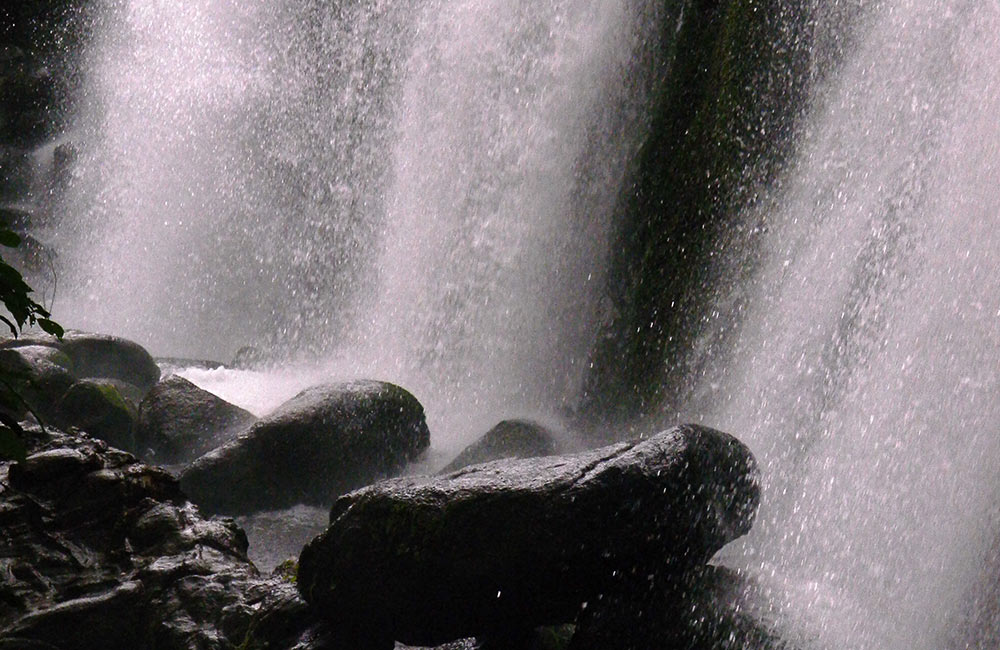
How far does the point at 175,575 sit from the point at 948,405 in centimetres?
468

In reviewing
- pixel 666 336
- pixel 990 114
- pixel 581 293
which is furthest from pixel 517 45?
pixel 990 114

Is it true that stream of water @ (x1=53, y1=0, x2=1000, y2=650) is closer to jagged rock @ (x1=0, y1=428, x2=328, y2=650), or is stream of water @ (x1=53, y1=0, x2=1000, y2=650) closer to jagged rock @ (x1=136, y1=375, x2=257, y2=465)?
jagged rock @ (x1=136, y1=375, x2=257, y2=465)

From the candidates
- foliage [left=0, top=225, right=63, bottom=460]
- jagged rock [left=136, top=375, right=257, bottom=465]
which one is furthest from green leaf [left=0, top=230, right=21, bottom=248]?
jagged rock [left=136, top=375, right=257, bottom=465]

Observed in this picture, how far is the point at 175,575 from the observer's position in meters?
4.96

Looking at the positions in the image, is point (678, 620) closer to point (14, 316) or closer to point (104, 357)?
point (14, 316)

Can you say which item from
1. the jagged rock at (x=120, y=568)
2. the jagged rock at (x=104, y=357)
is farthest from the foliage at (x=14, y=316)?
the jagged rock at (x=104, y=357)

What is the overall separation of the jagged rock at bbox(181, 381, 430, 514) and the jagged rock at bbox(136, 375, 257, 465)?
75 cm

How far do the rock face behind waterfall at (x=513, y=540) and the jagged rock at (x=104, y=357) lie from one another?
224 inches

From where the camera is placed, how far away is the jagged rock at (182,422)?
26.6ft

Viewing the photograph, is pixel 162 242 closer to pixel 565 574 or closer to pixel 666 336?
pixel 666 336

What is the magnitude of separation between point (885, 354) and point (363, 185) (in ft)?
28.4

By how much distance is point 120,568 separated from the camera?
197 inches

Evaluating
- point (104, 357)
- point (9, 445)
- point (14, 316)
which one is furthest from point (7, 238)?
point (104, 357)

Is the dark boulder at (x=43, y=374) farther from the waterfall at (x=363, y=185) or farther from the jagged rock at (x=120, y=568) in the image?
the jagged rock at (x=120, y=568)
